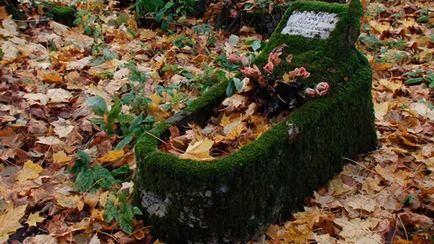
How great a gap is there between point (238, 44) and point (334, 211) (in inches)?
121

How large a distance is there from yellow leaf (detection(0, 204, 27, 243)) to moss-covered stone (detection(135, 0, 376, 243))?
0.66 meters

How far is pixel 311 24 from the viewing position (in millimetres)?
3637

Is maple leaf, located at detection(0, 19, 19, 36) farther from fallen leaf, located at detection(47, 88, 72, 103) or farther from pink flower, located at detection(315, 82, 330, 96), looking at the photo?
pink flower, located at detection(315, 82, 330, 96)

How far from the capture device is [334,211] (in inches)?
121

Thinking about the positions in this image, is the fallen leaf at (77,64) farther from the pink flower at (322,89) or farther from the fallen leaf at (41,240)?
the pink flower at (322,89)

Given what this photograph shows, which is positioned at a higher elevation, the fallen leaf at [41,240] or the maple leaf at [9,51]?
the maple leaf at [9,51]

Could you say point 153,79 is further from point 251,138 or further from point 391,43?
point 391,43

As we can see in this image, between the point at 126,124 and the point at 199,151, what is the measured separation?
1.14m

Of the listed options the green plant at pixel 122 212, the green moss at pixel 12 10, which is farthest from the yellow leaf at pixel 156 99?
the green moss at pixel 12 10

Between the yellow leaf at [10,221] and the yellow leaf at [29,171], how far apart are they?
1.43ft

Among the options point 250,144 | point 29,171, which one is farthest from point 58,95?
point 250,144

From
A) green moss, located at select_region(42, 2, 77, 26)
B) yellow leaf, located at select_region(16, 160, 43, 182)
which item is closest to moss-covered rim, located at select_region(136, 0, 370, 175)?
yellow leaf, located at select_region(16, 160, 43, 182)

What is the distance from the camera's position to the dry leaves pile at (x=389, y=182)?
113 inches

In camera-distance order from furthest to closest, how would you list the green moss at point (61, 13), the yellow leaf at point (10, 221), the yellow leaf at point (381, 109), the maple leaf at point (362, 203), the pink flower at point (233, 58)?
the green moss at point (61, 13) → the yellow leaf at point (381, 109) → the pink flower at point (233, 58) → the maple leaf at point (362, 203) → the yellow leaf at point (10, 221)
